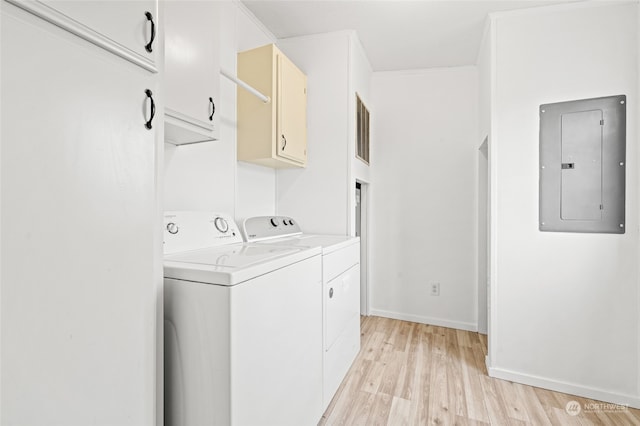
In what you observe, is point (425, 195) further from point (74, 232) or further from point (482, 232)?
point (74, 232)

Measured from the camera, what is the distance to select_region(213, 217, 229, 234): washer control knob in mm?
1697

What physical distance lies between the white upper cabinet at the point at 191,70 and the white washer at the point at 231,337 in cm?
46

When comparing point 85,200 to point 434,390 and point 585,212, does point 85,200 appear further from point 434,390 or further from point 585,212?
point 585,212

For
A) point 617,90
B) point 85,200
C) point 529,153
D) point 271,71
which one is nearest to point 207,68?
point 271,71

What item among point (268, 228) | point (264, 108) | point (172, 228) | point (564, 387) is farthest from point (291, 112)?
point (564, 387)

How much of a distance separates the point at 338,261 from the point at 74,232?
1.41 meters

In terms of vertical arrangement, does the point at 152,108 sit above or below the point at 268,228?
above

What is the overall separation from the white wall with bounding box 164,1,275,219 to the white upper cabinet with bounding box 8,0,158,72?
20.9 inches

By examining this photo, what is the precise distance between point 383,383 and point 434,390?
0.33 meters

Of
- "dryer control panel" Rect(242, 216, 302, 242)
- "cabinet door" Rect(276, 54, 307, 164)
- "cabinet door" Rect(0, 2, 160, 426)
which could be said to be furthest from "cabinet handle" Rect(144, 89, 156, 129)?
"cabinet door" Rect(276, 54, 307, 164)

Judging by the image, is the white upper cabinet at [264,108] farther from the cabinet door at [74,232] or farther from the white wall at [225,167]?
the cabinet door at [74,232]

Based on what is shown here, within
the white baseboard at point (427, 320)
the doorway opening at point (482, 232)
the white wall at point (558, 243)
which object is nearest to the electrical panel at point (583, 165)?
the white wall at point (558, 243)

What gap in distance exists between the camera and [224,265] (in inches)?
42.3

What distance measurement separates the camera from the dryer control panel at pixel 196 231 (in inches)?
54.5
